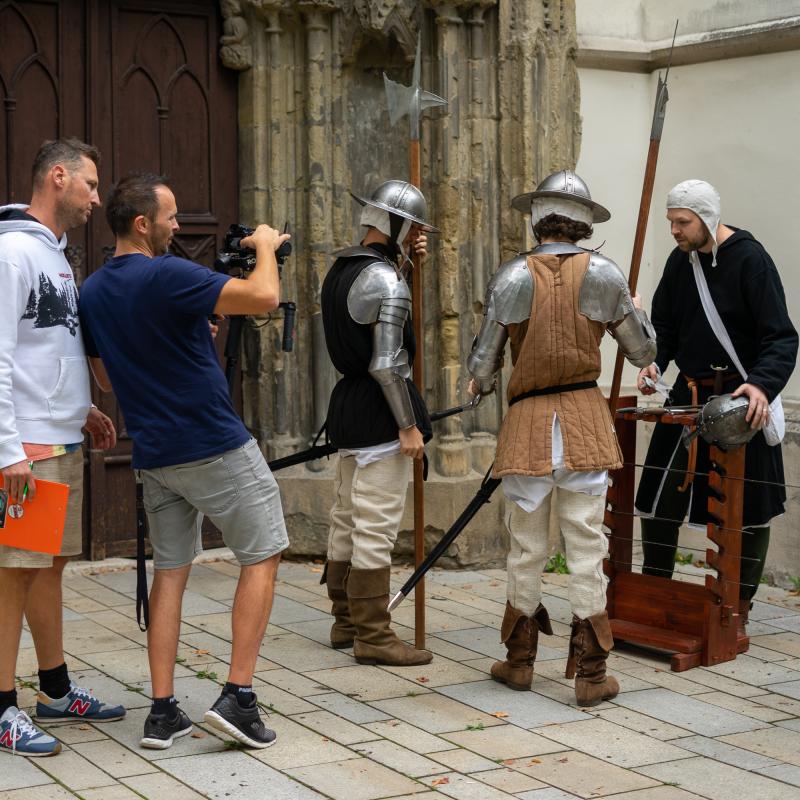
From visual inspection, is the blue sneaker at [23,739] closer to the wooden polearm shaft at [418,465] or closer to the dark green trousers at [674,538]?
the wooden polearm shaft at [418,465]

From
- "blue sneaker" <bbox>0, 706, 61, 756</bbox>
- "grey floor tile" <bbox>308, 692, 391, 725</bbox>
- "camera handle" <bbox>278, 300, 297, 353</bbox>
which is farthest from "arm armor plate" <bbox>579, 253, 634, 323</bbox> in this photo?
"blue sneaker" <bbox>0, 706, 61, 756</bbox>

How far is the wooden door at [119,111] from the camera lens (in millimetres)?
7574

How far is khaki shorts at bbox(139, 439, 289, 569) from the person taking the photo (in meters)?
4.82

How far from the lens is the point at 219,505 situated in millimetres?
4844

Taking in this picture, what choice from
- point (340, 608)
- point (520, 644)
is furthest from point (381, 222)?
point (520, 644)

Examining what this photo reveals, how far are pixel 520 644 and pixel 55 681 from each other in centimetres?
179

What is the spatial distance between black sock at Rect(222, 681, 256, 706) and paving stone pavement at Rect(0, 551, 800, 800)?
16 cm

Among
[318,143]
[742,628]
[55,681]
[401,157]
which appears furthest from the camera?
[401,157]

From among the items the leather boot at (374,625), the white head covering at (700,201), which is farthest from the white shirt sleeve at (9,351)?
the white head covering at (700,201)

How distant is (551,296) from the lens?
5.50 meters

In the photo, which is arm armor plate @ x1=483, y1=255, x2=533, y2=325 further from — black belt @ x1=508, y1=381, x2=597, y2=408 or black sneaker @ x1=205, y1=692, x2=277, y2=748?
black sneaker @ x1=205, y1=692, x2=277, y2=748

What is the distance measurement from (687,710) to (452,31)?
411 cm

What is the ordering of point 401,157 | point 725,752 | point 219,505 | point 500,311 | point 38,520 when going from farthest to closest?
point 401,157, point 500,311, point 725,752, point 219,505, point 38,520

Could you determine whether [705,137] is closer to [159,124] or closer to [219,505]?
[159,124]
